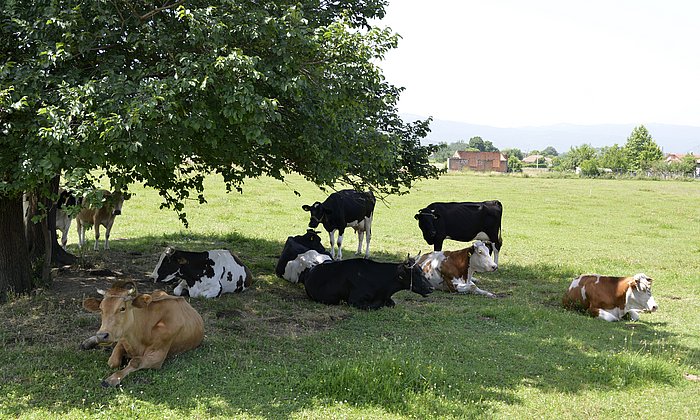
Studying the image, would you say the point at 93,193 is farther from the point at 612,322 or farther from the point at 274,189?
the point at 274,189

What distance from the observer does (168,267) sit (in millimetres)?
11031

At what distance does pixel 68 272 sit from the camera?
11.7 meters

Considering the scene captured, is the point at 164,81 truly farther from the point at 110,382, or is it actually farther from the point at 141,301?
the point at 110,382

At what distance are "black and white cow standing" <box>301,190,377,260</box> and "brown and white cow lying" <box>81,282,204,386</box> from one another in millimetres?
7991

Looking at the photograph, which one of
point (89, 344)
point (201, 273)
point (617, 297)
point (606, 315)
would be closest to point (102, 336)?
point (89, 344)

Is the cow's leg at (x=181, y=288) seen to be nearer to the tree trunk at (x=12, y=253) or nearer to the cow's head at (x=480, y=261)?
Answer: the tree trunk at (x=12, y=253)

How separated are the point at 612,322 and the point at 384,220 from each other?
47.8ft

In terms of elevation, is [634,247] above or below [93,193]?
below

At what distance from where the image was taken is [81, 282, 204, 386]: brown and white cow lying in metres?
6.80

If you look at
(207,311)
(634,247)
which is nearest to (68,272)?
(207,311)

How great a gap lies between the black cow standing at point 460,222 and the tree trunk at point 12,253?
8351 millimetres

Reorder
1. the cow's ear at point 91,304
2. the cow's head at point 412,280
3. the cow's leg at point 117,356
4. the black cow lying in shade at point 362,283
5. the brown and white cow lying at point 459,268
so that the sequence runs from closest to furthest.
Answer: the cow's ear at point 91,304 < the cow's leg at point 117,356 < the black cow lying in shade at point 362,283 < the cow's head at point 412,280 < the brown and white cow lying at point 459,268

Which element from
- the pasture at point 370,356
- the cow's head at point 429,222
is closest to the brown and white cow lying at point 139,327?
the pasture at point 370,356

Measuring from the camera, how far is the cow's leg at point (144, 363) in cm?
675
